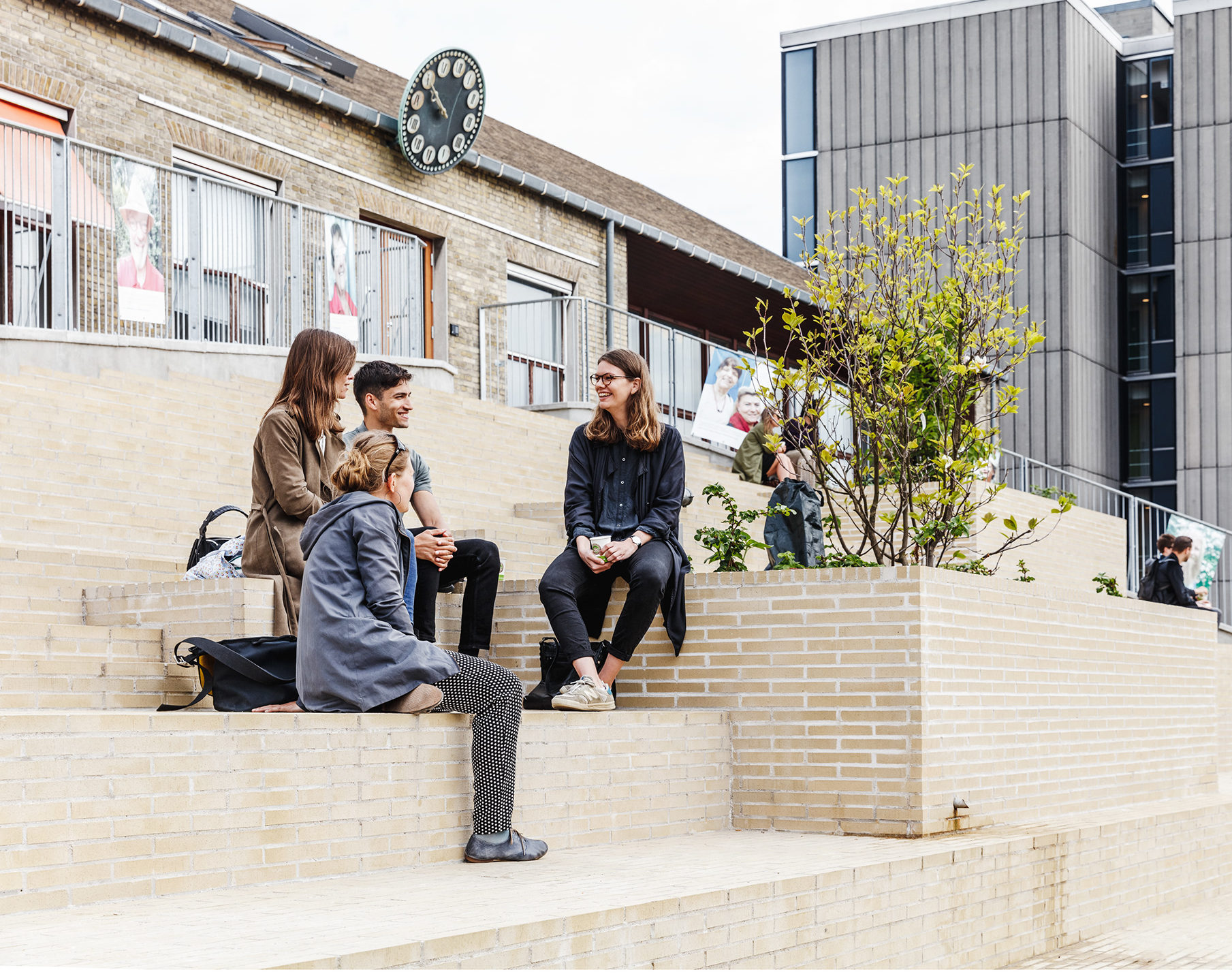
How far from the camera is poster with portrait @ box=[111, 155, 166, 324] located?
11547 millimetres

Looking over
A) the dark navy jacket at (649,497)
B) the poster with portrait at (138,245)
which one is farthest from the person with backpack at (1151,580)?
the poster with portrait at (138,245)

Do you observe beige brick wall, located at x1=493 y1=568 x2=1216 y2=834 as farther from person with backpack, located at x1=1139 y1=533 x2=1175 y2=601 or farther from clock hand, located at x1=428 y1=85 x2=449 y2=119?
clock hand, located at x1=428 y1=85 x2=449 y2=119

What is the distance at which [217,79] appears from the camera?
14.6 m

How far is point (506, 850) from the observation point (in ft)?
17.7

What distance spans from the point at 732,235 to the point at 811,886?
23.3 m

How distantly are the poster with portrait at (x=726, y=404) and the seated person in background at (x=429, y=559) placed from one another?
10176mm

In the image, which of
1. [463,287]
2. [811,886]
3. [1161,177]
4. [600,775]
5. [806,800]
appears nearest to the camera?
[811,886]

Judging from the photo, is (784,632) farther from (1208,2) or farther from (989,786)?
(1208,2)

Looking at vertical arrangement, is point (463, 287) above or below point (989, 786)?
above

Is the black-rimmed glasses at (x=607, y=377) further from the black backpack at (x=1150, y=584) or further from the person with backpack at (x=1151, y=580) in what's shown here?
the black backpack at (x=1150, y=584)

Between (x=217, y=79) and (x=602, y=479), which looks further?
(x=217, y=79)

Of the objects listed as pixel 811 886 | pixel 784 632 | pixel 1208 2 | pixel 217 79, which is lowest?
pixel 811 886

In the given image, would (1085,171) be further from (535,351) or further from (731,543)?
(731,543)

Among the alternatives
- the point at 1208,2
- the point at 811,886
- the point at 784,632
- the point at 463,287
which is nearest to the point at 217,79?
the point at 463,287
